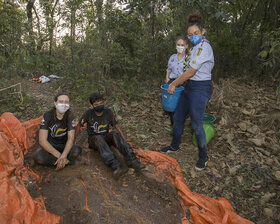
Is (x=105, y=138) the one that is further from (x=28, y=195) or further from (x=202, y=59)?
(x=202, y=59)

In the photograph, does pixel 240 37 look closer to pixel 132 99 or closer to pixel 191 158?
pixel 132 99

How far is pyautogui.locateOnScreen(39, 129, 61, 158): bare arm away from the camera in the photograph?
2629 millimetres

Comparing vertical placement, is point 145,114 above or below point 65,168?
above

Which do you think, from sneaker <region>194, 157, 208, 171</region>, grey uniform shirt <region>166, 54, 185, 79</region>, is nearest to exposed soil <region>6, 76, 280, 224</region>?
sneaker <region>194, 157, 208, 171</region>

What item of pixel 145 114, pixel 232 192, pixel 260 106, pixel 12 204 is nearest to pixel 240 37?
pixel 260 106

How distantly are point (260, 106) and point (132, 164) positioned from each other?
3229 mm

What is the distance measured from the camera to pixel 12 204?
2006mm

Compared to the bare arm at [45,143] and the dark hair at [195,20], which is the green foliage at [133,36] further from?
the bare arm at [45,143]

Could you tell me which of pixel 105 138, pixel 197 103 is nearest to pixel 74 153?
pixel 105 138

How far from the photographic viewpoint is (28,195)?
7.00 feet

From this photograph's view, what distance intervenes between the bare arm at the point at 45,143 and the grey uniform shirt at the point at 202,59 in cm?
195

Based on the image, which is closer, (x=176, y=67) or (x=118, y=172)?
(x=118, y=172)

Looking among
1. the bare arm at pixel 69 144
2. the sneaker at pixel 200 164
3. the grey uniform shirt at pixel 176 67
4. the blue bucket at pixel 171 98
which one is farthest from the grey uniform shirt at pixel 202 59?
the bare arm at pixel 69 144

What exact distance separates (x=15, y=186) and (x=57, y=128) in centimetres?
83
